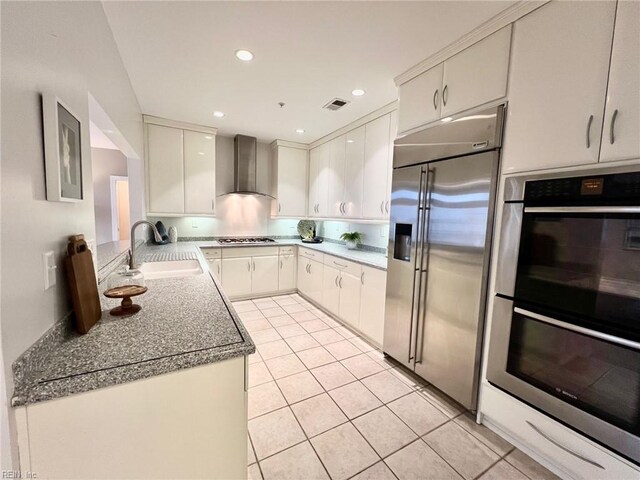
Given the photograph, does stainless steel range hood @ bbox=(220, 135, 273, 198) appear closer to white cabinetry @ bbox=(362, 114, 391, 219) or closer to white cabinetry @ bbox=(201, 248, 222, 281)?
white cabinetry @ bbox=(201, 248, 222, 281)

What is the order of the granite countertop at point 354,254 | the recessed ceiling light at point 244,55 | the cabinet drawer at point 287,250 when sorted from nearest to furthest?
the recessed ceiling light at point 244,55
the granite countertop at point 354,254
the cabinet drawer at point 287,250

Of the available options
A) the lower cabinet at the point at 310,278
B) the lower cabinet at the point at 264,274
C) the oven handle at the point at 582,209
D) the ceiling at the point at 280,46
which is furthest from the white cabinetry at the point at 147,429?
the lower cabinet at the point at 264,274

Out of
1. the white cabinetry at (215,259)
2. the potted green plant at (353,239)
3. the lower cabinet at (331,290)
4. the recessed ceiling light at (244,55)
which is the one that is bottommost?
the lower cabinet at (331,290)

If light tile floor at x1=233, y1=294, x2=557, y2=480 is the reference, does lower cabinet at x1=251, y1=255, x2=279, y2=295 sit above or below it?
above

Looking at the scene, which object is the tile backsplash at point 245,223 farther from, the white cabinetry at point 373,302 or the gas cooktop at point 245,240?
the white cabinetry at point 373,302

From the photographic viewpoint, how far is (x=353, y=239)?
3697 millimetres

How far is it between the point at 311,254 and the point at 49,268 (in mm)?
3204

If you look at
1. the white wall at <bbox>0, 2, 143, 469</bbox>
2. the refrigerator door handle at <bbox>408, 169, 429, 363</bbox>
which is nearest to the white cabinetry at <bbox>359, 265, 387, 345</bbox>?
the refrigerator door handle at <bbox>408, 169, 429, 363</bbox>

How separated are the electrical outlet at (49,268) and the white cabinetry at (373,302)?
2.26 meters

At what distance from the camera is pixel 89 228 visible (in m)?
1.24

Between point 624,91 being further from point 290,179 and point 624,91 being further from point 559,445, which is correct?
point 290,179

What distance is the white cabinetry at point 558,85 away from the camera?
1205 mm

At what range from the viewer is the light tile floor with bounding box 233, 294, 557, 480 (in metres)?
1.45

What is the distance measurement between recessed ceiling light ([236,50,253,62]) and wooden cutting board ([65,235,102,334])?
1.64m
